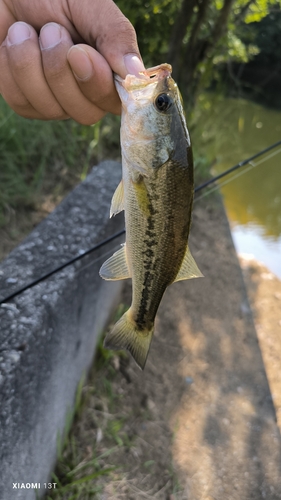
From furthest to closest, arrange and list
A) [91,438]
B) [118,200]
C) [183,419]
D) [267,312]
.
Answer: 1. [267,312]
2. [183,419]
3. [91,438]
4. [118,200]

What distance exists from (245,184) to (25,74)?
6.58 m

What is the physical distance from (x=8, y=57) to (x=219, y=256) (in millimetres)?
3486

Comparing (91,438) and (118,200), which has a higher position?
(118,200)

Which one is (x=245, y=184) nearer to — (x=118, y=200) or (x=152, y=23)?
(x=152, y=23)

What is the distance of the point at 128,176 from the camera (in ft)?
4.23

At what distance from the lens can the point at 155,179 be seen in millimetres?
1274

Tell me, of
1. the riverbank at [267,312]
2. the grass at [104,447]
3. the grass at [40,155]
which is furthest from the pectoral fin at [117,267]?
the riverbank at [267,312]

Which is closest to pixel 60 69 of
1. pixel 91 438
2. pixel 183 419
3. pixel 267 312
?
pixel 91 438

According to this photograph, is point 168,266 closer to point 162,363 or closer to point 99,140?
point 162,363

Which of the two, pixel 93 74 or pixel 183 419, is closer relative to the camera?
pixel 93 74

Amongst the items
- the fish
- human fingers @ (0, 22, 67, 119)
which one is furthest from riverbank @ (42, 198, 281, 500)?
human fingers @ (0, 22, 67, 119)

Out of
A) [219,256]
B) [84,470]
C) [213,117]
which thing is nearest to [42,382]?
[84,470]

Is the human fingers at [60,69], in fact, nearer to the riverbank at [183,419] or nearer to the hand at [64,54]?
the hand at [64,54]

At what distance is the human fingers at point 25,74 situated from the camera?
1.23 meters
